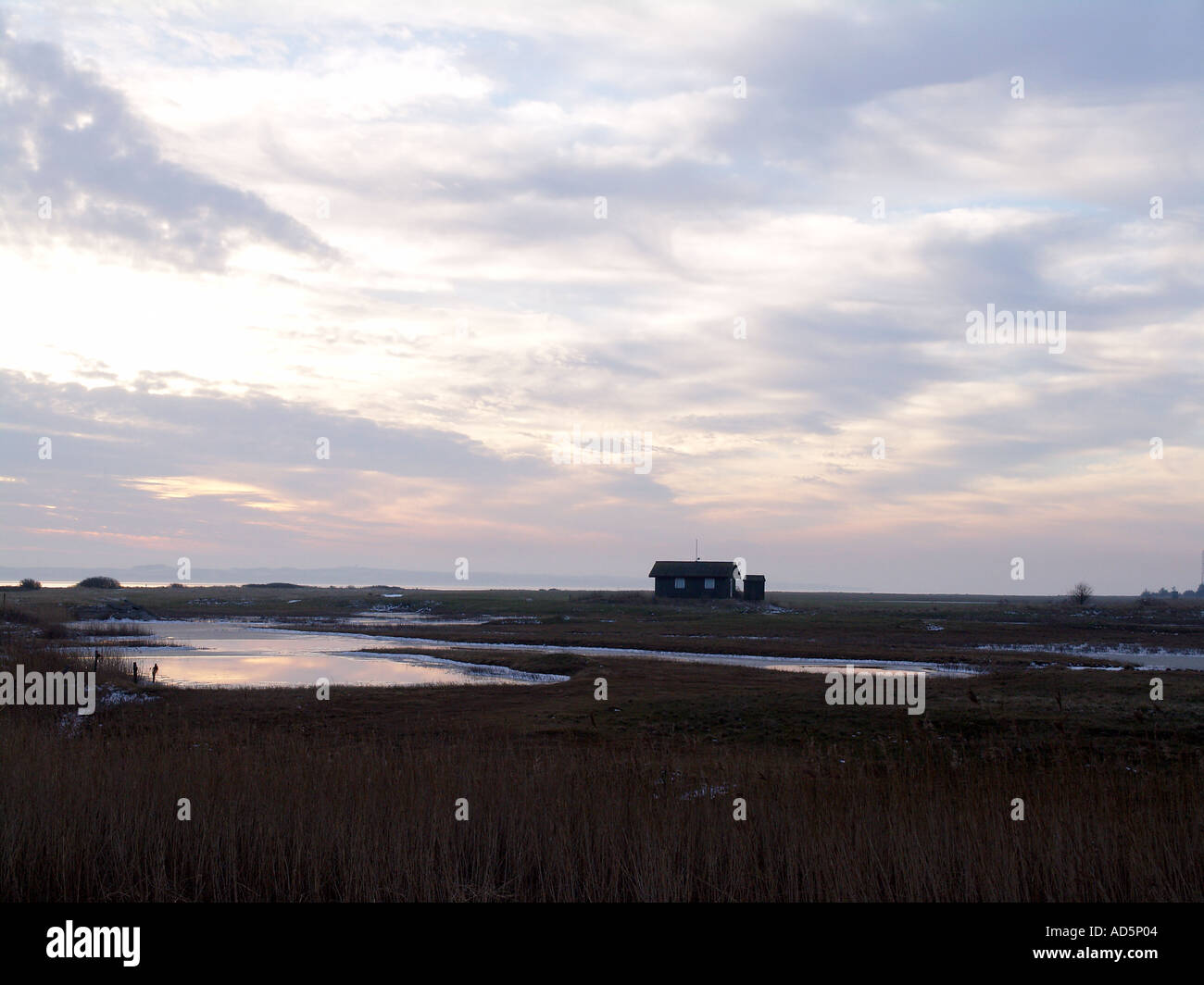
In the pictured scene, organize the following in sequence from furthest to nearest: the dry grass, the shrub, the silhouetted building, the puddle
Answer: the shrub
the silhouetted building
the puddle
the dry grass

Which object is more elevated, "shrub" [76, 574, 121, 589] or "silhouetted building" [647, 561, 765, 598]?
"silhouetted building" [647, 561, 765, 598]

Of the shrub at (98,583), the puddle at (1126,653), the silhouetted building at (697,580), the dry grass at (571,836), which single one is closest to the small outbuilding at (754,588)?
the silhouetted building at (697,580)

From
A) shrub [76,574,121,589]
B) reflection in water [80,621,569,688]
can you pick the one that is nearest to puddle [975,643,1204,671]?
reflection in water [80,621,569,688]

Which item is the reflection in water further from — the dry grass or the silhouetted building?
the silhouetted building

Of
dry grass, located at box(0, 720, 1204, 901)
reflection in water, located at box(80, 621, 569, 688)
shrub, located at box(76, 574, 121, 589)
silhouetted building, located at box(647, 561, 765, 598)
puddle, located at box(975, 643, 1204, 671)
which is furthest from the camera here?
shrub, located at box(76, 574, 121, 589)

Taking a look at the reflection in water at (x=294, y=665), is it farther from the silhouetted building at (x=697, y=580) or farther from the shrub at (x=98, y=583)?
the shrub at (x=98, y=583)

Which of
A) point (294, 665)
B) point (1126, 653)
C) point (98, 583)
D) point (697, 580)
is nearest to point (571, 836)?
point (294, 665)

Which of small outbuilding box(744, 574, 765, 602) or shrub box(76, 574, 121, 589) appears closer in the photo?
small outbuilding box(744, 574, 765, 602)

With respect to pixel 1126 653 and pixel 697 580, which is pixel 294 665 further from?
pixel 697 580

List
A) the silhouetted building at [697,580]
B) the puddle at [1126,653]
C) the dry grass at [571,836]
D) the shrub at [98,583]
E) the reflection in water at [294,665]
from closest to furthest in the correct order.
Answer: the dry grass at [571,836] → the reflection in water at [294,665] → the puddle at [1126,653] → the silhouetted building at [697,580] → the shrub at [98,583]

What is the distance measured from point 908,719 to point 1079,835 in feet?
40.4
